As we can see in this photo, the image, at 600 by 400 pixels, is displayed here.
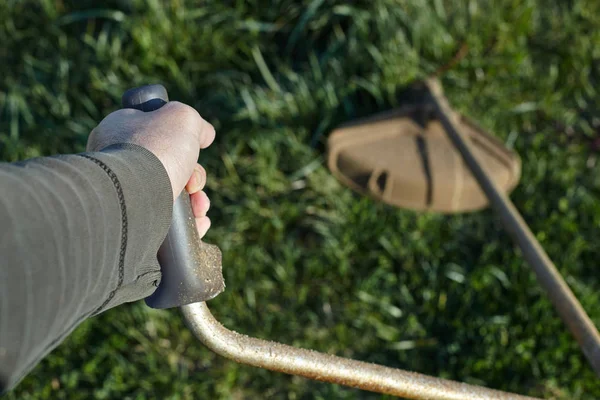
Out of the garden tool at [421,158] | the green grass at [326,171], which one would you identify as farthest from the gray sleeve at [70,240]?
the garden tool at [421,158]

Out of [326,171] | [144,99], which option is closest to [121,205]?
[144,99]

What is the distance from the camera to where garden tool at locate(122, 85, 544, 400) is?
1.45 metres

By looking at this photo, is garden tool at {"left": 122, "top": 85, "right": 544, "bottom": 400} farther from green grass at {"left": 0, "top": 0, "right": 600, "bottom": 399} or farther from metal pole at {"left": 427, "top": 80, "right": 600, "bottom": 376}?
green grass at {"left": 0, "top": 0, "right": 600, "bottom": 399}

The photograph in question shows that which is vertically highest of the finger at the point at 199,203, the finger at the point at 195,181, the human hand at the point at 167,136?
the human hand at the point at 167,136

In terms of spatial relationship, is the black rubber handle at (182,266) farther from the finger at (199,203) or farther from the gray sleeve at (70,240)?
the finger at (199,203)

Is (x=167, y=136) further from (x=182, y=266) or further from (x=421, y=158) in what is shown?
(x=421, y=158)

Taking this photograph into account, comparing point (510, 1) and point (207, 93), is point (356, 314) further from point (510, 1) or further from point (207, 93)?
point (510, 1)

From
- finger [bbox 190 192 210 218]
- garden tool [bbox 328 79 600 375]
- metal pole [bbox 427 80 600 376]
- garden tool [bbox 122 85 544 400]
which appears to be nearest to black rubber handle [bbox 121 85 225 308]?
garden tool [bbox 122 85 544 400]

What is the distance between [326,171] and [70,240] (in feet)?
6.96

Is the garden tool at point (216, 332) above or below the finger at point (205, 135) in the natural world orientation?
below

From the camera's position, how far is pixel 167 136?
149cm

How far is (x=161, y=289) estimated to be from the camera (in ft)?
4.76

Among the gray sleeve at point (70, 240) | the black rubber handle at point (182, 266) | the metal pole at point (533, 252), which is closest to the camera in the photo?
the gray sleeve at point (70, 240)

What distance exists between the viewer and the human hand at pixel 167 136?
146cm
